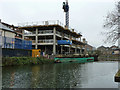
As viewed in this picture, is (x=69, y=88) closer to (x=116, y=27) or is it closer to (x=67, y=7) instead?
(x=116, y=27)

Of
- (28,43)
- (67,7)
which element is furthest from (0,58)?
(67,7)

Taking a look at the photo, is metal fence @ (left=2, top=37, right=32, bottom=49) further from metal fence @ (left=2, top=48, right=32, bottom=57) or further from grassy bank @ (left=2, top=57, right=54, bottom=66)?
grassy bank @ (left=2, top=57, right=54, bottom=66)

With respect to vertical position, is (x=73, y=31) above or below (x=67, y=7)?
below

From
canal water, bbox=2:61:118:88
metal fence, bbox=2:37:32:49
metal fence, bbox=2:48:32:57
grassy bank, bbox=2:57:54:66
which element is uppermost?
metal fence, bbox=2:37:32:49

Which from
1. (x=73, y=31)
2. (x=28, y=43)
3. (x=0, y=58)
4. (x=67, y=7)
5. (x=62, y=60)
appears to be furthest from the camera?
(x=67, y=7)

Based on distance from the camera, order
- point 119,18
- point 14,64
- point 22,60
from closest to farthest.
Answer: point 119,18
point 14,64
point 22,60

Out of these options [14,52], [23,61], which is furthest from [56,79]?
[14,52]

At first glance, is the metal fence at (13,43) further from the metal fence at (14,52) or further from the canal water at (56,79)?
the canal water at (56,79)

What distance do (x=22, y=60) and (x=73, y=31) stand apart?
3693 cm

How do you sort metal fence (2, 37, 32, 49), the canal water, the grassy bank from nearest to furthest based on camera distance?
1. the canal water
2. the grassy bank
3. metal fence (2, 37, 32, 49)

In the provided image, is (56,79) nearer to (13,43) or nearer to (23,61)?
(23,61)

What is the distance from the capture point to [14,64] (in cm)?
3073

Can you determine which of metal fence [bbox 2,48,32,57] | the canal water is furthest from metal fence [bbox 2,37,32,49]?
the canal water

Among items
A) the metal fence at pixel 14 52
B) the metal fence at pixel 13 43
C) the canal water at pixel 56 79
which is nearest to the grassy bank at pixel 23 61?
the metal fence at pixel 14 52
